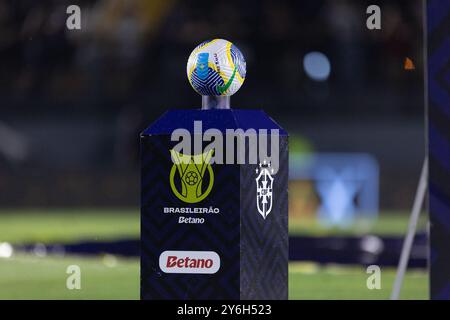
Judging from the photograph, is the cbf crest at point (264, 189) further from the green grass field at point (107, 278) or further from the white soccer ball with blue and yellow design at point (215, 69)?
the green grass field at point (107, 278)

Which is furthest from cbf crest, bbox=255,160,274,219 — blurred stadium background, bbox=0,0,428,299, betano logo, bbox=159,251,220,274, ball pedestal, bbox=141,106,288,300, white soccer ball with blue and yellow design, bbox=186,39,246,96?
blurred stadium background, bbox=0,0,428,299

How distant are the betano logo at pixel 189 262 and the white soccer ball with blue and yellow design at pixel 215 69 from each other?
979 millimetres

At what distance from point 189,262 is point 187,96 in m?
13.4

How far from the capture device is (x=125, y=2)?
2105cm

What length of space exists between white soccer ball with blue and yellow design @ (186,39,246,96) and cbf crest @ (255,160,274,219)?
53cm

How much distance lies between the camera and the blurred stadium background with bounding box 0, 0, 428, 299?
787 inches

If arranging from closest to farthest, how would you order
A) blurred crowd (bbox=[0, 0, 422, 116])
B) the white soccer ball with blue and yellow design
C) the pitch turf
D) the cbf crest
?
the cbf crest < the white soccer ball with blue and yellow design < the pitch turf < blurred crowd (bbox=[0, 0, 422, 116])

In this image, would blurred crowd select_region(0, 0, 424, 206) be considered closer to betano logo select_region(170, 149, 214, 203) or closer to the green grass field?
the green grass field

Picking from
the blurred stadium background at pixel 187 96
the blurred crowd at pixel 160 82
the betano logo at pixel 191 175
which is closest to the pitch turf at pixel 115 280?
the betano logo at pixel 191 175

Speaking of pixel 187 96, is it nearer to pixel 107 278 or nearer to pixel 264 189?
pixel 107 278

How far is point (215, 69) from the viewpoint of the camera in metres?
7.27
